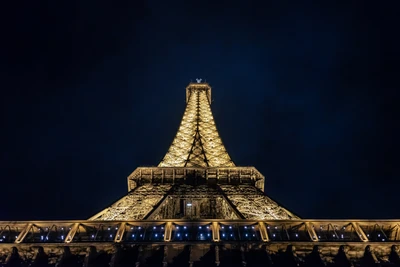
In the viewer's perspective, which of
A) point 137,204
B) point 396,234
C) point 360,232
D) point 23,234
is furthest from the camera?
point 137,204

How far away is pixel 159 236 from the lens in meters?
23.7

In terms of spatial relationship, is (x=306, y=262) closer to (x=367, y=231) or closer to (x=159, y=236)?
(x=367, y=231)

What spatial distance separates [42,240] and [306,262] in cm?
1487

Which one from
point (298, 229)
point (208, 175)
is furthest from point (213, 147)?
point (298, 229)

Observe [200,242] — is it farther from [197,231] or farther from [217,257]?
[217,257]

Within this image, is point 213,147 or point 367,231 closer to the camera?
point 367,231

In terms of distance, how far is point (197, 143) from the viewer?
55.2 metres

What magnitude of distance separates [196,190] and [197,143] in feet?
52.9

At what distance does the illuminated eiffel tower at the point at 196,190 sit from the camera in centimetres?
3216

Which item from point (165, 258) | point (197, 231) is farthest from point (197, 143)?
point (165, 258)

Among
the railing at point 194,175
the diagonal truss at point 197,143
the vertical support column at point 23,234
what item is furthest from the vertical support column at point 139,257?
the diagonal truss at point 197,143

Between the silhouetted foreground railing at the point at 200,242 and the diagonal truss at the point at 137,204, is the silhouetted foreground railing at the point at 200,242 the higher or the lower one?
the lower one

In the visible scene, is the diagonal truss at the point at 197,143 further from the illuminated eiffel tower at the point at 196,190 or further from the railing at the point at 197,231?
the railing at the point at 197,231

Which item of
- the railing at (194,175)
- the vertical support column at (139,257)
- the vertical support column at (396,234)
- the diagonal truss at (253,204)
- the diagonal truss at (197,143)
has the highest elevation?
the diagonal truss at (197,143)
